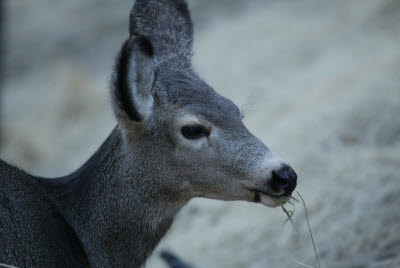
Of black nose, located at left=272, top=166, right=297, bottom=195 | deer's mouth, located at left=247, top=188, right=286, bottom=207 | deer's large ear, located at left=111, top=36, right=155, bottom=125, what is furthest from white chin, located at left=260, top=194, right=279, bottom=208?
deer's large ear, located at left=111, top=36, right=155, bottom=125

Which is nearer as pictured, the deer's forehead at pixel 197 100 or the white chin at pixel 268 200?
the white chin at pixel 268 200

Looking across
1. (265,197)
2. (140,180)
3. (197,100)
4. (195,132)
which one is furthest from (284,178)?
(140,180)

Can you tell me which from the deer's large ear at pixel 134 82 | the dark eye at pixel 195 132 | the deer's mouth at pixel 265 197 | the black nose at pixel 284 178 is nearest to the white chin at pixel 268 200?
the deer's mouth at pixel 265 197

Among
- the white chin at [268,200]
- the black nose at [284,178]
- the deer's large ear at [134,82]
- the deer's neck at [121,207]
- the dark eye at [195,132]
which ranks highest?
the deer's large ear at [134,82]

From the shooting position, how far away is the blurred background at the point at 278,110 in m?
8.03

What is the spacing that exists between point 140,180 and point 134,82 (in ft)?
2.90

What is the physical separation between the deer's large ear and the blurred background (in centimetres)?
55

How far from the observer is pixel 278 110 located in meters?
12.2

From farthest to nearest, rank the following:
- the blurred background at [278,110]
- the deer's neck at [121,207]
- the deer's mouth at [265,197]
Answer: the blurred background at [278,110], the deer's neck at [121,207], the deer's mouth at [265,197]

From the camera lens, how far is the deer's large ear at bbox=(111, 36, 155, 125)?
16.0ft

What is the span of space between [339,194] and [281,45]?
6.64 m

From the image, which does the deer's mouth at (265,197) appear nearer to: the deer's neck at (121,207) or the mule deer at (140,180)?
the mule deer at (140,180)

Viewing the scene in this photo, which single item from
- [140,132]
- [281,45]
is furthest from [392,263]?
[281,45]

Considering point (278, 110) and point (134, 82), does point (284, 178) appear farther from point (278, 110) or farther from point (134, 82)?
point (278, 110)
